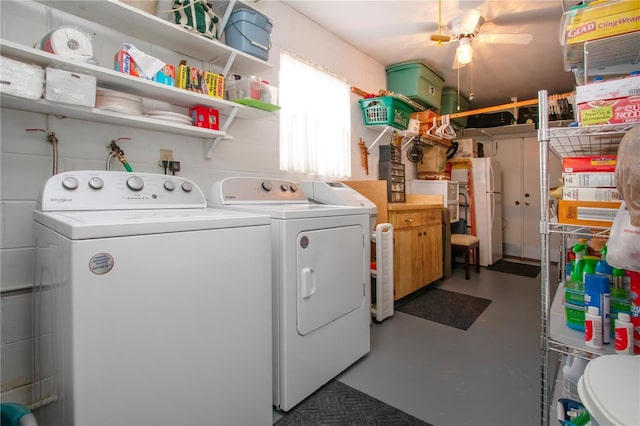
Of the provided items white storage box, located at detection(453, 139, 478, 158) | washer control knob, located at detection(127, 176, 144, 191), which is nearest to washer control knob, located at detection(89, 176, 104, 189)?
washer control knob, located at detection(127, 176, 144, 191)

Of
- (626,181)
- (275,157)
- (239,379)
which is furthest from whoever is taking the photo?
(275,157)

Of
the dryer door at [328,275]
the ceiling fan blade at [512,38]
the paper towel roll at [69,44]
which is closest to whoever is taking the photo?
the paper towel roll at [69,44]

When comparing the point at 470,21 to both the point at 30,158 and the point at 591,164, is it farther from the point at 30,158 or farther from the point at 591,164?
the point at 30,158

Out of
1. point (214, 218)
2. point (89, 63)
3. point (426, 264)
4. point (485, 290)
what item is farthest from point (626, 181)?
point (485, 290)

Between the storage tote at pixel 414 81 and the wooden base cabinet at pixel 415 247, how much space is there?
1.33 metres

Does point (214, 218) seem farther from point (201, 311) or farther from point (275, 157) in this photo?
point (275, 157)

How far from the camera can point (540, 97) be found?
1188 mm

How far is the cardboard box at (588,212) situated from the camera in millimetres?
1091

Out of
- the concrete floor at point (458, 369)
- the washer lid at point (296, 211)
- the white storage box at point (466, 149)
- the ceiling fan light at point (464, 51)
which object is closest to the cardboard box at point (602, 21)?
the washer lid at point (296, 211)

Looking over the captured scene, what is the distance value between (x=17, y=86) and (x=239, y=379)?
1359 millimetres

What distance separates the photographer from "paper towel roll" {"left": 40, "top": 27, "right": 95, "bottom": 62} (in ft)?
4.04

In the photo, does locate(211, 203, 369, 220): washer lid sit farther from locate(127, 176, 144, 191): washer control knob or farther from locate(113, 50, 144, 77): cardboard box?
locate(113, 50, 144, 77): cardboard box

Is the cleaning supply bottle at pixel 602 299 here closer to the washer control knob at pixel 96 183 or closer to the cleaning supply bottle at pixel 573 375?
the cleaning supply bottle at pixel 573 375

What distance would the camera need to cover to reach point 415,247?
3.08m
